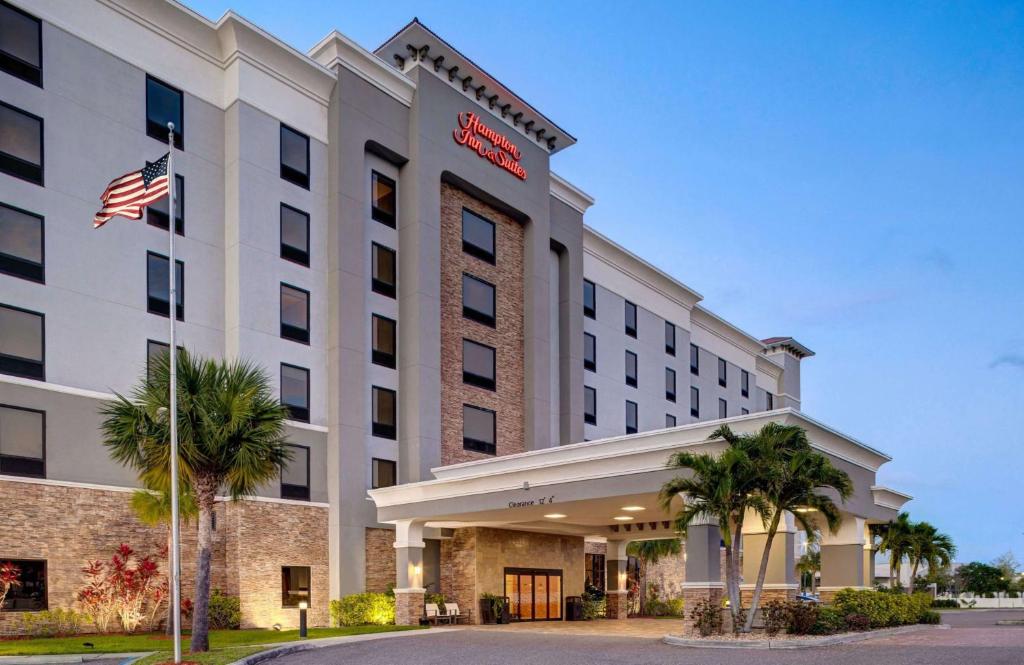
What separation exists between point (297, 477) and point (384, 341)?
A: 6503 mm

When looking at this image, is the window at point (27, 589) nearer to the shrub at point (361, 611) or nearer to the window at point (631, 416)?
the shrub at point (361, 611)

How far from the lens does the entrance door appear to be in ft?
117

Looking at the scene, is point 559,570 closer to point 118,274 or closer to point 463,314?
point 463,314

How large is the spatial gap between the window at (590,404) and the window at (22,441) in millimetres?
26955

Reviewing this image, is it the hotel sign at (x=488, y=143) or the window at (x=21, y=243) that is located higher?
the hotel sign at (x=488, y=143)

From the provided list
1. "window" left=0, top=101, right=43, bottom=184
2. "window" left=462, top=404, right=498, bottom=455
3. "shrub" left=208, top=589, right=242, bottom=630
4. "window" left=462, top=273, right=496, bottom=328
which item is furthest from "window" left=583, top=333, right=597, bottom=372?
"window" left=0, top=101, right=43, bottom=184

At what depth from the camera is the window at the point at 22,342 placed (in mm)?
25453

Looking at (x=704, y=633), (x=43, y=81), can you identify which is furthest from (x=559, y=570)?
(x=43, y=81)

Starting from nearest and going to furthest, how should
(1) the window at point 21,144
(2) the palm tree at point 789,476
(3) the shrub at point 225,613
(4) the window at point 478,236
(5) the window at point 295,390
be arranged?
(2) the palm tree at point 789,476, (1) the window at point 21,144, (3) the shrub at point 225,613, (5) the window at point 295,390, (4) the window at point 478,236

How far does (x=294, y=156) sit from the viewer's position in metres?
33.5

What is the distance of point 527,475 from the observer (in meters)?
28.1

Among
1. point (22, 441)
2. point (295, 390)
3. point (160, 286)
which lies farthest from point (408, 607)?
point (160, 286)

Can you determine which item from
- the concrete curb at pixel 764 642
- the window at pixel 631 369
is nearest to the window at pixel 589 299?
the window at pixel 631 369

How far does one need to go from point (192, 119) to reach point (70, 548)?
1427 cm
